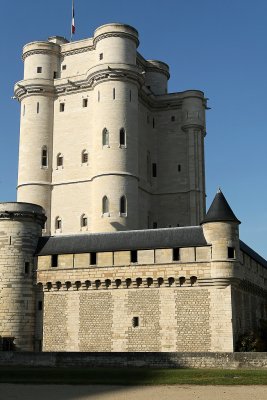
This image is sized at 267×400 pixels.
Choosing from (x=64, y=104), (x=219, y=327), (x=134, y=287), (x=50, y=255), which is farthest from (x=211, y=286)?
(x=64, y=104)

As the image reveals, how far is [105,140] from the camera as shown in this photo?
156ft

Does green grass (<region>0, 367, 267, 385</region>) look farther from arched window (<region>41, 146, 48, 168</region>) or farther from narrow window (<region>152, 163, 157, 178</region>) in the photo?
narrow window (<region>152, 163, 157, 178</region>)

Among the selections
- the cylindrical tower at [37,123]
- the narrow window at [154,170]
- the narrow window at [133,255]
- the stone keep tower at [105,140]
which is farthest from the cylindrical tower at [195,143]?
the narrow window at [133,255]

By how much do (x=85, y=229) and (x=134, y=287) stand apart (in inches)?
661

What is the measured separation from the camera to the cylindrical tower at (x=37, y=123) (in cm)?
5066

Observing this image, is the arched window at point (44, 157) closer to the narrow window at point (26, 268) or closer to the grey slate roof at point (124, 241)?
the grey slate roof at point (124, 241)

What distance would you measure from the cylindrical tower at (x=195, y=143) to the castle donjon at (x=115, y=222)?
11cm

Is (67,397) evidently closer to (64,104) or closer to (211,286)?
(211,286)

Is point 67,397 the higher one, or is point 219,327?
point 219,327

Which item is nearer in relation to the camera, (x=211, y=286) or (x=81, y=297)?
(x=211, y=286)

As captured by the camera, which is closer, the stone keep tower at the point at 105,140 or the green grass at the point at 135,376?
the green grass at the point at 135,376

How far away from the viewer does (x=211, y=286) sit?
Result: 3120cm

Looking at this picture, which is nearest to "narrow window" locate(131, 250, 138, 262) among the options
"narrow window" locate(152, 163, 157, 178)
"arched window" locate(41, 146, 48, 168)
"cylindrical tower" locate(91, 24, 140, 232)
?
"cylindrical tower" locate(91, 24, 140, 232)

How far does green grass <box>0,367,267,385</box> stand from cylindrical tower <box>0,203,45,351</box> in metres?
7.51
